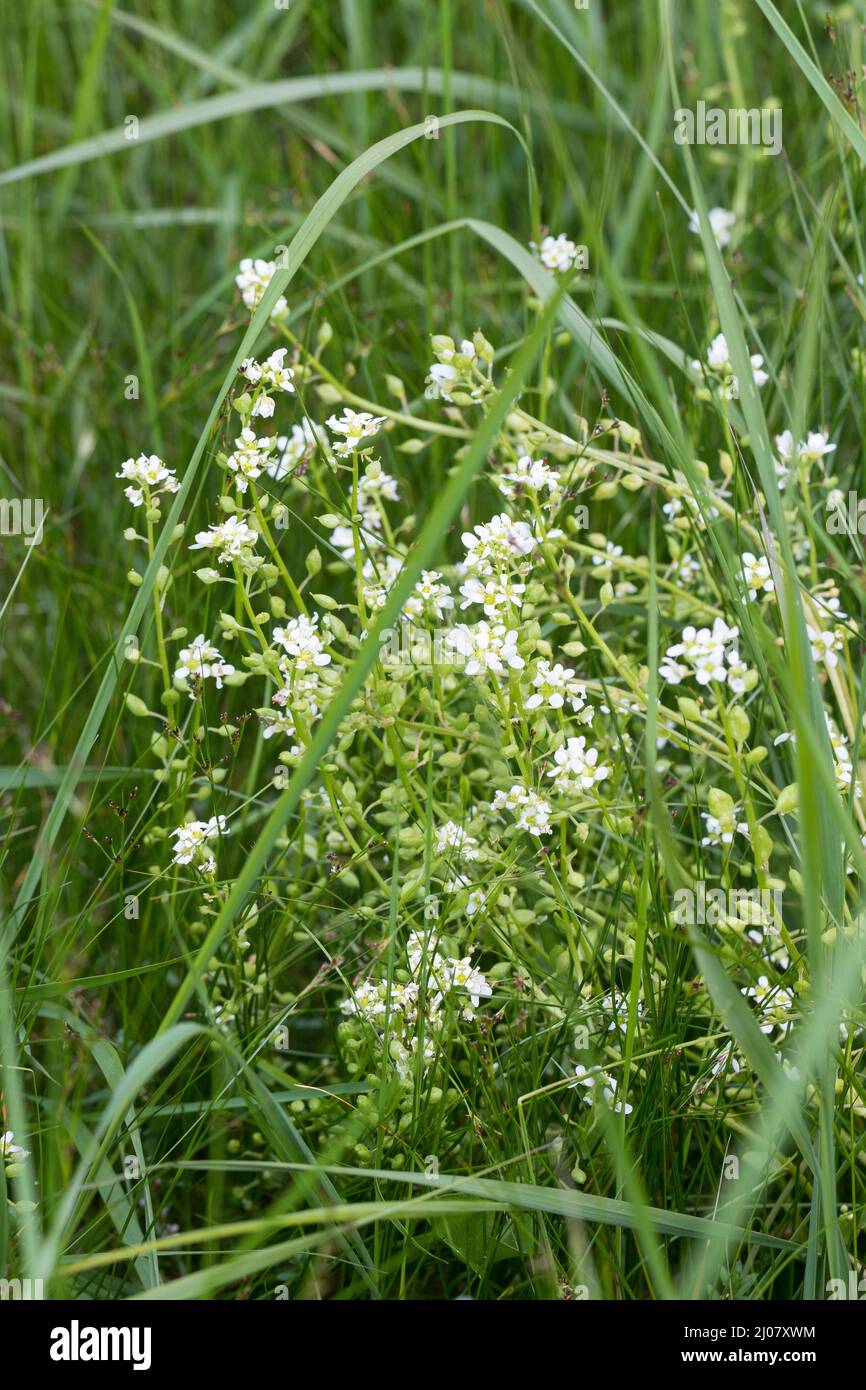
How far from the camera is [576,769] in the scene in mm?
1366

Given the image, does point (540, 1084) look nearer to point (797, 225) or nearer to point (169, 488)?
point (169, 488)

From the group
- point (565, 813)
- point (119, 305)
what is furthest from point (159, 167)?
point (565, 813)

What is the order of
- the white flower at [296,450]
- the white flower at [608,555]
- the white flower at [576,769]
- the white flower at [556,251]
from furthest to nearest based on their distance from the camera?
the white flower at [556,251] → the white flower at [608,555] → the white flower at [296,450] → the white flower at [576,769]

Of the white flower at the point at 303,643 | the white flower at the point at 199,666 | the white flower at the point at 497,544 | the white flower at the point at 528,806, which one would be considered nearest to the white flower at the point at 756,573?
the white flower at the point at 497,544

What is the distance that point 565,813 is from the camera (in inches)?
53.6

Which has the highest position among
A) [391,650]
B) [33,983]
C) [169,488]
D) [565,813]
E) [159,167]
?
[159,167]

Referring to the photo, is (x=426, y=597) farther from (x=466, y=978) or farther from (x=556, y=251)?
(x=556, y=251)

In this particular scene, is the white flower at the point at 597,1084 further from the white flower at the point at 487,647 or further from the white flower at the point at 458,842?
the white flower at the point at 487,647

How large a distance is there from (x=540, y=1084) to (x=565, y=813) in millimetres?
337

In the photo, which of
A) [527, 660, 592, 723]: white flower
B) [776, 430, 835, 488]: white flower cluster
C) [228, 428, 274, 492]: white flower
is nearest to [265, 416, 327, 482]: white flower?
[228, 428, 274, 492]: white flower

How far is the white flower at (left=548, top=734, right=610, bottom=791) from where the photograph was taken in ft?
4.48

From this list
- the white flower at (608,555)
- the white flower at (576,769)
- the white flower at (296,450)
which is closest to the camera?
the white flower at (576,769)

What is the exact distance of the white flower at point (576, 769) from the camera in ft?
4.48

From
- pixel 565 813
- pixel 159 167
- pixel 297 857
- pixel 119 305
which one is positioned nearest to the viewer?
pixel 565 813
